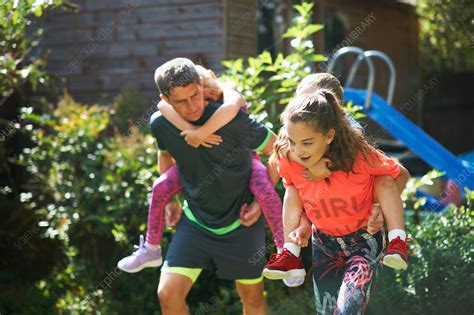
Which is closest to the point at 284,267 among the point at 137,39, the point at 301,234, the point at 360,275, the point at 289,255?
the point at 289,255

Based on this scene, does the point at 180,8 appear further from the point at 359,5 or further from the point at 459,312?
the point at 459,312

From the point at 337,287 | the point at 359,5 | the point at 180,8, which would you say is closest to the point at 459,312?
the point at 337,287

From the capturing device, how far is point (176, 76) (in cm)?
459

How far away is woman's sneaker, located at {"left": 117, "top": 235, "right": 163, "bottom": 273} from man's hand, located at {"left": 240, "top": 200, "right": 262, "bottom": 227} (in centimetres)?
68

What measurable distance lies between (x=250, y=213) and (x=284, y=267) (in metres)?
1.06

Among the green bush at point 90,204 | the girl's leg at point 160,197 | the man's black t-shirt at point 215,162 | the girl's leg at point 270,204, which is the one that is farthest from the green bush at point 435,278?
the green bush at point 90,204

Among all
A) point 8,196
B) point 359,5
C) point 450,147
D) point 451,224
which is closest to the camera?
point 451,224

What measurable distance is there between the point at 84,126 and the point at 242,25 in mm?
3389

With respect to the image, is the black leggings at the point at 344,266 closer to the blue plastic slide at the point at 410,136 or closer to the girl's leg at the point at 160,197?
the girl's leg at the point at 160,197

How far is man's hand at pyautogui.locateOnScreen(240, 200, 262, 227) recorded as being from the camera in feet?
16.1

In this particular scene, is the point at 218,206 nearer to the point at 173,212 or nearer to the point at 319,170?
the point at 173,212

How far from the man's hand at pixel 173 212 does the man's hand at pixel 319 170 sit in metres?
1.50

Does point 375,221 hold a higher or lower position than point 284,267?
higher

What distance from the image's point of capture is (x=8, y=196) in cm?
880
